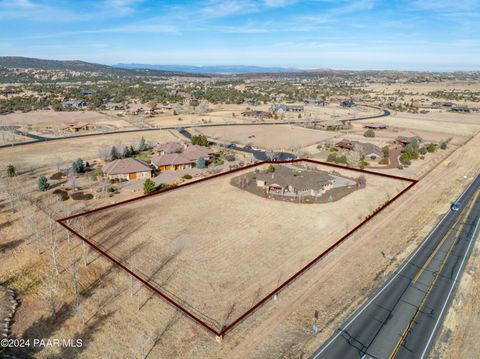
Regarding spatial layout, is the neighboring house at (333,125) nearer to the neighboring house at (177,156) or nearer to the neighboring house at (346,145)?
the neighboring house at (346,145)

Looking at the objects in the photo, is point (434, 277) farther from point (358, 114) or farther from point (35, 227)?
point (358, 114)

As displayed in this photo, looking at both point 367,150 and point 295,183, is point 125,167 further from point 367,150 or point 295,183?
point 367,150

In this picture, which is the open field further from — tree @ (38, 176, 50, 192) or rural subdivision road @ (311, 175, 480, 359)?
rural subdivision road @ (311, 175, 480, 359)

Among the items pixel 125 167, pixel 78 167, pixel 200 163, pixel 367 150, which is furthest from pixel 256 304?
pixel 367 150

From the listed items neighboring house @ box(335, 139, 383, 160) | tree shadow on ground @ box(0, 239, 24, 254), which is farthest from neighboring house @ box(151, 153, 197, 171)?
neighboring house @ box(335, 139, 383, 160)

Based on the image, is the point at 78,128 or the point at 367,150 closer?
the point at 367,150

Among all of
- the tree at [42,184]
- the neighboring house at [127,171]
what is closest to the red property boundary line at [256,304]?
the neighboring house at [127,171]
